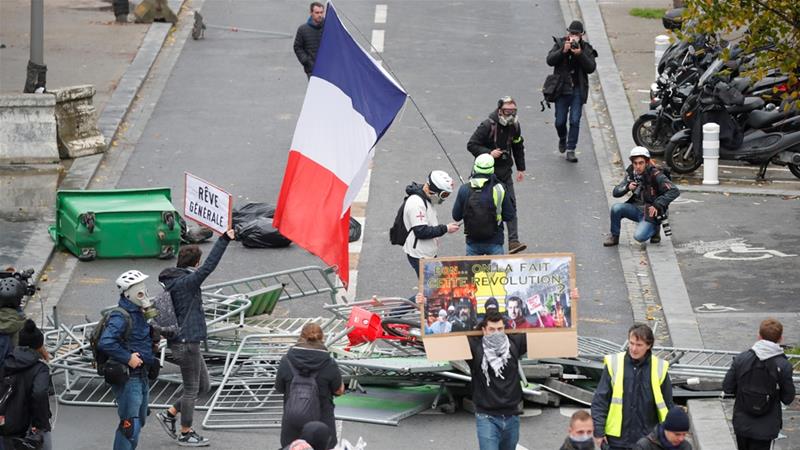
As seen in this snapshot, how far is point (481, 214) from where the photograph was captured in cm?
1507

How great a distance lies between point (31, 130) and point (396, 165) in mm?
4843

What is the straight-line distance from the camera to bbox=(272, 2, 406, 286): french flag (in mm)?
12422

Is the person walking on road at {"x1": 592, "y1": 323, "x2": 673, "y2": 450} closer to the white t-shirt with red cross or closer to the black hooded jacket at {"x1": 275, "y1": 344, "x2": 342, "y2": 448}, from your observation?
the black hooded jacket at {"x1": 275, "y1": 344, "x2": 342, "y2": 448}

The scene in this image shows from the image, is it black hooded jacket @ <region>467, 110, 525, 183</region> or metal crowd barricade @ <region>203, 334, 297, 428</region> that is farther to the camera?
black hooded jacket @ <region>467, 110, 525, 183</region>

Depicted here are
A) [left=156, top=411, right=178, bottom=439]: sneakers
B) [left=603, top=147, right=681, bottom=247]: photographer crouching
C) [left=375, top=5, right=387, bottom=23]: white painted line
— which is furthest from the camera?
[left=375, top=5, right=387, bottom=23]: white painted line

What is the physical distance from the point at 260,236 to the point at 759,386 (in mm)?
7975

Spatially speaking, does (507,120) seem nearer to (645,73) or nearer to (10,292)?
(10,292)

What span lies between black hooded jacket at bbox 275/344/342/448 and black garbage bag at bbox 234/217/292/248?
23.4ft

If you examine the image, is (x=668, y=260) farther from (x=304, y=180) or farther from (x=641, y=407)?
(x=641, y=407)

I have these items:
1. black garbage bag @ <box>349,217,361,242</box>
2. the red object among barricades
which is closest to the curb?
black garbage bag @ <box>349,217,361,242</box>

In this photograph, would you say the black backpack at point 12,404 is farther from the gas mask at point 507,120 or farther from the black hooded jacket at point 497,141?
the gas mask at point 507,120

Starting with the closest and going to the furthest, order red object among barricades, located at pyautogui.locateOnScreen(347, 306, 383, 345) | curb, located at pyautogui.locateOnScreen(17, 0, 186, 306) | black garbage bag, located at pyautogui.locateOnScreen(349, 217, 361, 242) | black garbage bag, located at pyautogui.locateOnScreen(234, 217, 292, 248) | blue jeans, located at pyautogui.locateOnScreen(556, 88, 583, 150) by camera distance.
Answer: red object among barricades, located at pyautogui.locateOnScreen(347, 306, 383, 345) → curb, located at pyautogui.locateOnScreen(17, 0, 186, 306) → black garbage bag, located at pyautogui.locateOnScreen(234, 217, 292, 248) → black garbage bag, located at pyautogui.locateOnScreen(349, 217, 361, 242) → blue jeans, located at pyautogui.locateOnScreen(556, 88, 583, 150)

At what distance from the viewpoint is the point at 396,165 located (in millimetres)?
20344

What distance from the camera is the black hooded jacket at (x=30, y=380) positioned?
34.8 feet
